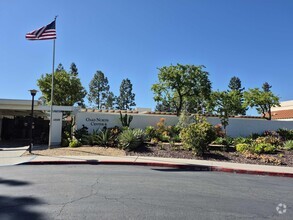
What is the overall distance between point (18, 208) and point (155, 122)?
56.5 feet

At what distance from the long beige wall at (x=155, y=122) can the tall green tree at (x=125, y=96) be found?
5045 cm

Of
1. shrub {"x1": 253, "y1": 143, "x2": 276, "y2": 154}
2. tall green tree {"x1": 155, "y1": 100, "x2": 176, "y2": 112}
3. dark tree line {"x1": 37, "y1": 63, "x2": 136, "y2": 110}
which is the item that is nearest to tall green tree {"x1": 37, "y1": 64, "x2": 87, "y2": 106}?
dark tree line {"x1": 37, "y1": 63, "x2": 136, "y2": 110}

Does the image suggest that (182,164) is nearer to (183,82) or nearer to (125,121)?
(125,121)

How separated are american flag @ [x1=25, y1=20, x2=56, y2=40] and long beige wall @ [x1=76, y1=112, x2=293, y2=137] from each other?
19.8ft

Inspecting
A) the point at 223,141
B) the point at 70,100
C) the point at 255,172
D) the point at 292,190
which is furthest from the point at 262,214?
the point at 70,100

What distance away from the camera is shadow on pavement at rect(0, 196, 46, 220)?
5.66m

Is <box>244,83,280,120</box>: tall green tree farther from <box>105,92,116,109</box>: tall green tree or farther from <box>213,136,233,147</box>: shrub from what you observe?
<box>105,92,116,109</box>: tall green tree

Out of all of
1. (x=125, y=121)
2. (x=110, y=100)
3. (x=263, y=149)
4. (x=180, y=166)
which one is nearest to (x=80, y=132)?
(x=125, y=121)

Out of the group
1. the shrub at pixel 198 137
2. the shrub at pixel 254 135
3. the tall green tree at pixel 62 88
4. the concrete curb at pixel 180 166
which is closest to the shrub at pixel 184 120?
the shrub at pixel 198 137

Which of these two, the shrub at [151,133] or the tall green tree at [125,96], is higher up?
the tall green tree at [125,96]

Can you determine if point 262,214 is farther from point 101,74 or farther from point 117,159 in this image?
point 101,74

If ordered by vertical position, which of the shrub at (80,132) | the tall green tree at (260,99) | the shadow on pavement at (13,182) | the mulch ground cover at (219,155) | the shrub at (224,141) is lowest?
the shadow on pavement at (13,182)

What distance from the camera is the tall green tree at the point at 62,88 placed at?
38.9 m

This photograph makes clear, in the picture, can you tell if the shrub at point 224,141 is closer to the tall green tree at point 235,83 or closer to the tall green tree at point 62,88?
the tall green tree at point 62,88
